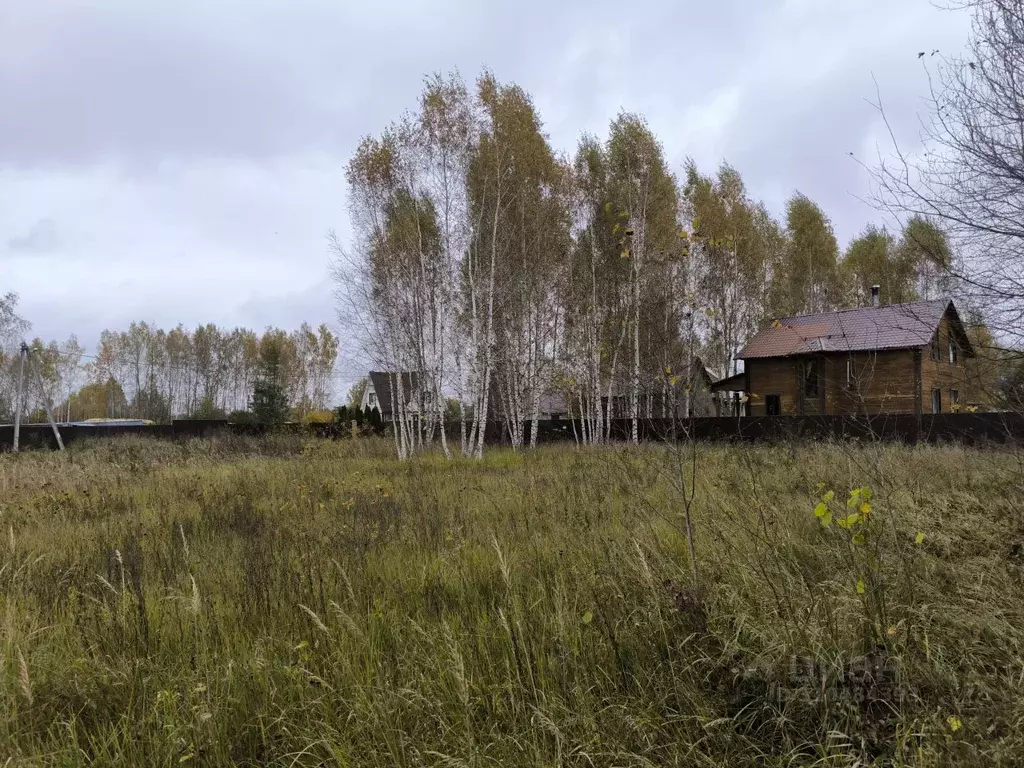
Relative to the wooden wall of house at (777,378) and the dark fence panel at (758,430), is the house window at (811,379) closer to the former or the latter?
the wooden wall of house at (777,378)

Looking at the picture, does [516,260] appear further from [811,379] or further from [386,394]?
[386,394]

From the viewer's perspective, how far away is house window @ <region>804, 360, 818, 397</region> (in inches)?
911

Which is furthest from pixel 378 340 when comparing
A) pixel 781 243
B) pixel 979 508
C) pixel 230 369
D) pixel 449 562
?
pixel 230 369

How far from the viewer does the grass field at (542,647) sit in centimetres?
205

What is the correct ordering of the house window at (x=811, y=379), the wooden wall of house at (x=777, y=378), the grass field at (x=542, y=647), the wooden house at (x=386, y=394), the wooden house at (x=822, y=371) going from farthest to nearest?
1. the wooden wall of house at (x=777, y=378)
2. the house window at (x=811, y=379)
3. the wooden house at (x=822, y=371)
4. the wooden house at (x=386, y=394)
5. the grass field at (x=542, y=647)

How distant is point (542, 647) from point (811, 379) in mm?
24975

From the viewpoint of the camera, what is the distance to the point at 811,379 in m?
24.2

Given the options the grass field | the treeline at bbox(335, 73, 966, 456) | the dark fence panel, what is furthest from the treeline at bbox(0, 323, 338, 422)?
the grass field

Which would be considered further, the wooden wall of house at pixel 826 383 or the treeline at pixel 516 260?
the wooden wall of house at pixel 826 383

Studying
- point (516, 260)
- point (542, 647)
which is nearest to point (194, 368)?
point (516, 260)

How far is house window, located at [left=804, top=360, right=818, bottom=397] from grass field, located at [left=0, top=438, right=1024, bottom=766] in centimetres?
1978

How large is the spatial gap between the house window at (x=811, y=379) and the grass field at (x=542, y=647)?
64.9 feet

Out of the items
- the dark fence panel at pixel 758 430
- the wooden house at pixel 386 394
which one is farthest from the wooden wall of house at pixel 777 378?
the wooden house at pixel 386 394

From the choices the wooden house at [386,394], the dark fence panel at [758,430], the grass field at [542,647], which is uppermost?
the wooden house at [386,394]
